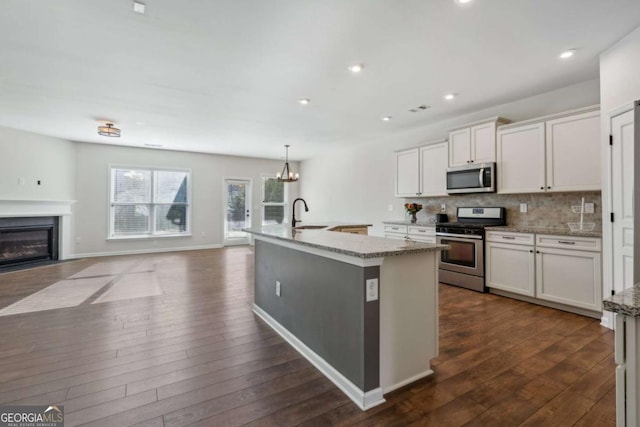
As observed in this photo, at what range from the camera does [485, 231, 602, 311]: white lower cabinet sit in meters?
3.16

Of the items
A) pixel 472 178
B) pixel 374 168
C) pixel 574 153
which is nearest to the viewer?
pixel 574 153

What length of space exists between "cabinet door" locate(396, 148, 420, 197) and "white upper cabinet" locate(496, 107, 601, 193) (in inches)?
56.3

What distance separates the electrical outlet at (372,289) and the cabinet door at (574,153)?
315 cm

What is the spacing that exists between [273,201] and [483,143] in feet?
21.2

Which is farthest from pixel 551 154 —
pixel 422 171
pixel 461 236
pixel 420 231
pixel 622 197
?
pixel 420 231

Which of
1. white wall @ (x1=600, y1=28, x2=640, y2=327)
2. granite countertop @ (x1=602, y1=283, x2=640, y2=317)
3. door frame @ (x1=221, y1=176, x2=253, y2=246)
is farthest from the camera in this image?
door frame @ (x1=221, y1=176, x2=253, y2=246)

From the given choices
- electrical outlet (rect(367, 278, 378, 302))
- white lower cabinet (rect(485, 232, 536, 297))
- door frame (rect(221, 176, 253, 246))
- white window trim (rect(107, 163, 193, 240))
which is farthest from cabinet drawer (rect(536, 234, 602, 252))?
white window trim (rect(107, 163, 193, 240))

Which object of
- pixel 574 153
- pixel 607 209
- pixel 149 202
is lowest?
pixel 607 209

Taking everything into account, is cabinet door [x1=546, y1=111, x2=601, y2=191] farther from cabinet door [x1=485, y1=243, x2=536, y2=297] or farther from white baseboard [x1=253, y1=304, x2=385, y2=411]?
white baseboard [x1=253, y1=304, x2=385, y2=411]

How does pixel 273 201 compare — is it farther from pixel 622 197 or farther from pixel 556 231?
pixel 622 197

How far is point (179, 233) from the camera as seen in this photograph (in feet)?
26.1

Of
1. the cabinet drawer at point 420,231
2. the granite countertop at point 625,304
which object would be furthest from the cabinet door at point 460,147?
the granite countertop at point 625,304

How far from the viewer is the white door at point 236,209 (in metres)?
8.63

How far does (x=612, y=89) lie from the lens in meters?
2.87
